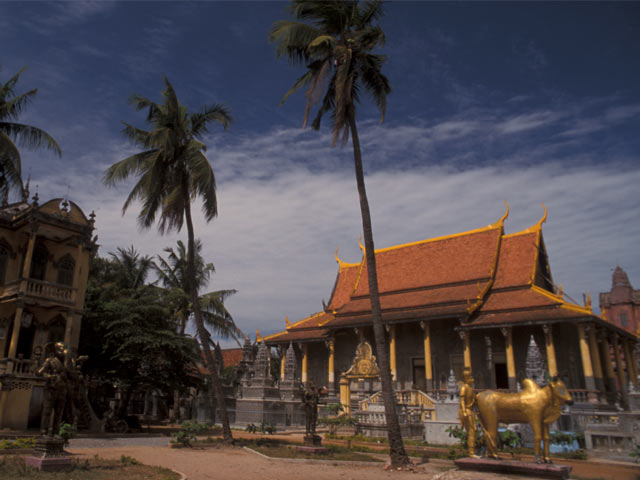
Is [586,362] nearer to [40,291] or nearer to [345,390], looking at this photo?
[345,390]

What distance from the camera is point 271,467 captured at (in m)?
11.0

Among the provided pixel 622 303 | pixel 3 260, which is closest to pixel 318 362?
pixel 3 260

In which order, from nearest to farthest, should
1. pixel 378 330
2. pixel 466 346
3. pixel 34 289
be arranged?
pixel 378 330 → pixel 34 289 → pixel 466 346

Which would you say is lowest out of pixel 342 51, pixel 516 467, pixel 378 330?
pixel 516 467

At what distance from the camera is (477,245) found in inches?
1142

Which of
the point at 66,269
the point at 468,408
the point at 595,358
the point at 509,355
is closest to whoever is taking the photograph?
the point at 468,408

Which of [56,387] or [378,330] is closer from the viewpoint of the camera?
[56,387]

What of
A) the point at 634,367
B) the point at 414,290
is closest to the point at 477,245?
the point at 414,290

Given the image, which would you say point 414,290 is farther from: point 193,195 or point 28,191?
point 28,191

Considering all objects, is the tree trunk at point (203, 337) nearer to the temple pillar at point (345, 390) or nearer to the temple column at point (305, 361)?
the temple pillar at point (345, 390)

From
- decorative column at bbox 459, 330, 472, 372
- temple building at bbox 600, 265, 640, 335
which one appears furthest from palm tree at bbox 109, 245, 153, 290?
temple building at bbox 600, 265, 640, 335

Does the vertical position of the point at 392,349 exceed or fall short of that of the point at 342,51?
it falls short

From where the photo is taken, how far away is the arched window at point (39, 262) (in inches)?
822

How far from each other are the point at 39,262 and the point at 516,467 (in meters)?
20.4
